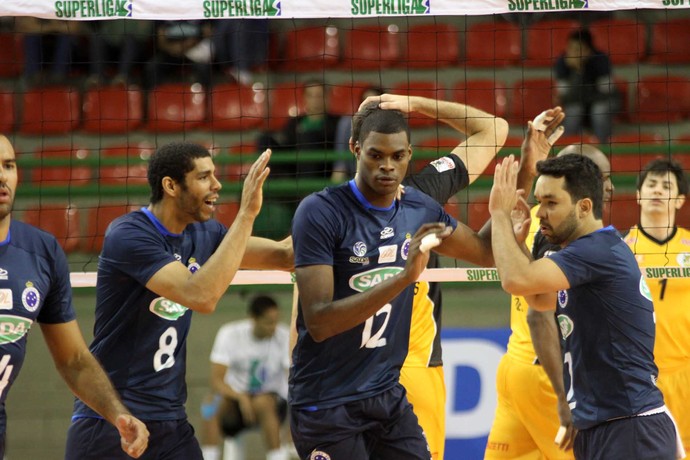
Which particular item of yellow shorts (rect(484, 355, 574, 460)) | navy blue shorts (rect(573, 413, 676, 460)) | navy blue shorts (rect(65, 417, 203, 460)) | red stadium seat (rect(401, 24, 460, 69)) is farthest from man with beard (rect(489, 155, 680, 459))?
red stadium seat (rect(401, 24, 460, 69))

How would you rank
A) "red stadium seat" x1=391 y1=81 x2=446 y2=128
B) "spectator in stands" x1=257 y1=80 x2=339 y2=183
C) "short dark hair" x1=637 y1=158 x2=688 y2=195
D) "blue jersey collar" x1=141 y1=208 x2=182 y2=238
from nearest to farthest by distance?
"blue jersey collar" x1=141 y1=208 x2=182 y2=238, "short dark hair" x1=637 y1=158 x2=688 y2=195, "spectator in stands" x1=257 y1=80 x2=339 y2=183, "red stadium seat" x1=391 y1=81 x2=446 y2=128

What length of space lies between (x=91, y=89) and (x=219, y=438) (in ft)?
15.0

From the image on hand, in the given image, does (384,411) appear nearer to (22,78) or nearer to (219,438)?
(219,438)

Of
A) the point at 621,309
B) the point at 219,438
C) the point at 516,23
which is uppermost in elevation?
the point at 516,23

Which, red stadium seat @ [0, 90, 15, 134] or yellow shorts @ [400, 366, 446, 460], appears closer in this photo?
yellow shorts @ [400, 366, 446, 460]

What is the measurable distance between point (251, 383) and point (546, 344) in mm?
3397

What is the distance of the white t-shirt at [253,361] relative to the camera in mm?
8812

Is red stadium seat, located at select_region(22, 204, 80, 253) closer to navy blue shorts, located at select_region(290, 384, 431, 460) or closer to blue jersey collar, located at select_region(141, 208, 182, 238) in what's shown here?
blue jersey collar, located at select_region(141, 208, 182, 238)

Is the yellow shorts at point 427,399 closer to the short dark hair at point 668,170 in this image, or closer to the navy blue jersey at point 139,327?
the navy blue jersey at point 139,327

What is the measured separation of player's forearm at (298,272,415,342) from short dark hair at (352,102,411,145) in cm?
74

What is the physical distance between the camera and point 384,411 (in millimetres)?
4660

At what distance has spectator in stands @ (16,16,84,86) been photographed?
11.4 metres

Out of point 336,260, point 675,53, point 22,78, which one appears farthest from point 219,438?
point 675,53

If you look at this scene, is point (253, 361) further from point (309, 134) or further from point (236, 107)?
point (236, 107)
